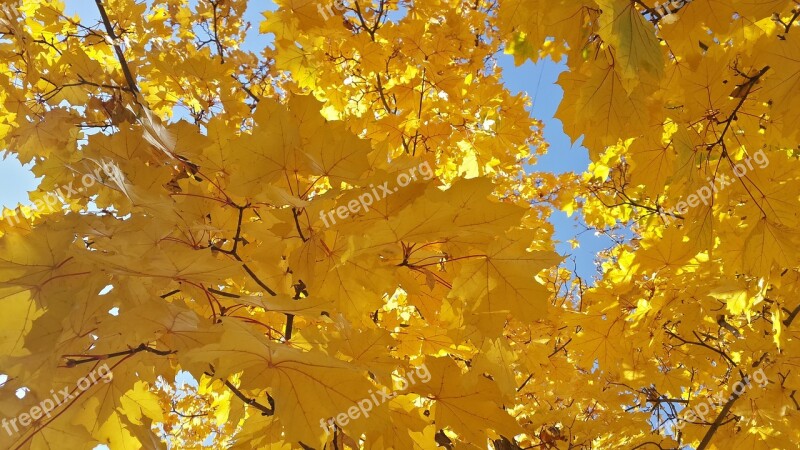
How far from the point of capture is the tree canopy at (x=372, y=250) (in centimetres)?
86

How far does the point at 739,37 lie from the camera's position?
1.73m

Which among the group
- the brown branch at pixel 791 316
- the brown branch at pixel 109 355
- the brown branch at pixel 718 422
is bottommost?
the brown branch at pixel 718 422

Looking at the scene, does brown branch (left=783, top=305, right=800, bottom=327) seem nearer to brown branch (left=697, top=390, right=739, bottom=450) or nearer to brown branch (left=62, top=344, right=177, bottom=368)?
brown branch (left=697, top=390, right=739, bottom=450)

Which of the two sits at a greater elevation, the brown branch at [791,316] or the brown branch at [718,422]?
the brown branch at [791,316]

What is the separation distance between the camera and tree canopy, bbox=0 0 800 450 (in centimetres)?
86

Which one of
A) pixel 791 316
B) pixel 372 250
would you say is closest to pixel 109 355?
pixel 372 250

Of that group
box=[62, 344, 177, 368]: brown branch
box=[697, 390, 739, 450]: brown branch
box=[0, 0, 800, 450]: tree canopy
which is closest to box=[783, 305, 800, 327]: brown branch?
box=[0, 0, 800, 450]: tree canopy

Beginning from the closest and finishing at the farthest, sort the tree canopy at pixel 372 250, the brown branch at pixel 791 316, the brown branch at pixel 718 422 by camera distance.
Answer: the tree canopy at pixel 372 250, the brown branch at pixel 718 422, the brown branch at pixel 791 316

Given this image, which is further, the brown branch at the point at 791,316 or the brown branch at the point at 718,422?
the brown branch at the point at 791,316

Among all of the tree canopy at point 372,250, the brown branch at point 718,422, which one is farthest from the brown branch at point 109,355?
the brown branch at point 718,422

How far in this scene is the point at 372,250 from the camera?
32.4 inches

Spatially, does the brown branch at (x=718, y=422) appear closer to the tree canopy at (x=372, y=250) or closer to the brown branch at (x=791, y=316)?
the tree canopy at (x=372, y=250)

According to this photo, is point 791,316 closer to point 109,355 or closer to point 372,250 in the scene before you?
point 372,250

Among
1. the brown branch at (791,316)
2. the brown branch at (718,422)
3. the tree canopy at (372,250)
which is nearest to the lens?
the tree canopy at (372,250)
